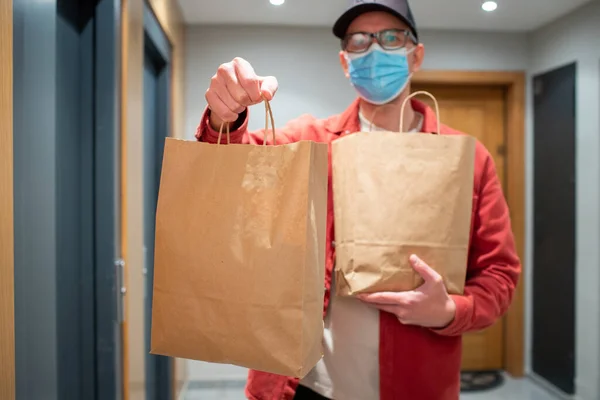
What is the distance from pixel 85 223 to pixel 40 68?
0.43 m

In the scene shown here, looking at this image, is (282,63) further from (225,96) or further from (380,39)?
(225,96)

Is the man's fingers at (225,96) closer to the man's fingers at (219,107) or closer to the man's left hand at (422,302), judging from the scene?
the man's fingers at (219,107)

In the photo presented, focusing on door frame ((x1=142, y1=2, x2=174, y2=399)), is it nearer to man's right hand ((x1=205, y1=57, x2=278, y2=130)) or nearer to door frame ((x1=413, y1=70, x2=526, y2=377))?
man's right hand ((x1=205, y1=57, x2=278, y2=130))

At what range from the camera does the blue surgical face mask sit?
93 cm

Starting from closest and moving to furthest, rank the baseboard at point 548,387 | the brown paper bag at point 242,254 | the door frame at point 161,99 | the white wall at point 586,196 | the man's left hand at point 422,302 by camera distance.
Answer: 1. the brown paper bag at point 242,254
2. the man's left hand at point 422,302
3. the door frame at point 161,99
4. the white wall at point 586,196
5. the baseboard at point 548,387

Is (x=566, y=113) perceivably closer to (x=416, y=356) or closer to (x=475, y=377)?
(x=475, y=377)

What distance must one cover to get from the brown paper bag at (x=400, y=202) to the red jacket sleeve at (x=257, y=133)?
0.15 meters

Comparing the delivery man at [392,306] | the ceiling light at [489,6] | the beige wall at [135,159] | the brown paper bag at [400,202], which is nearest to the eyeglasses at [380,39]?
the delivery man at [392,306]

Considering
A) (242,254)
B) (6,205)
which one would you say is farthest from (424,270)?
(6,205)

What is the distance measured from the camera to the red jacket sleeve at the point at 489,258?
0.87 m

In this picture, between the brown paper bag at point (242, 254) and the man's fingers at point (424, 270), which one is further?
the man's fingers at point (424, 270)

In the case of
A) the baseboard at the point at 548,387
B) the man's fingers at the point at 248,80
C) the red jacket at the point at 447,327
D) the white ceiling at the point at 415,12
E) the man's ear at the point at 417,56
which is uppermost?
the white ceiling at the point at 415,12

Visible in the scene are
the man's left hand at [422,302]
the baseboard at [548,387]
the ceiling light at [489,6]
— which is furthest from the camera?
the baseboard at [548,387]

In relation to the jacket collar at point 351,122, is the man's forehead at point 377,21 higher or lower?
higher
